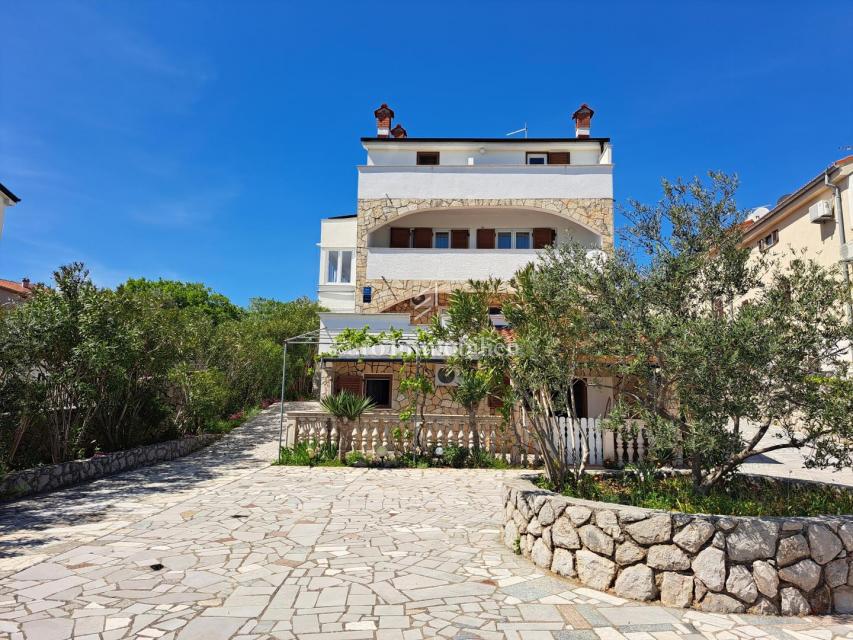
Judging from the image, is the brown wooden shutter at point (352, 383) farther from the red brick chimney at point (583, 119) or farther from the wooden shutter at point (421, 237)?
the red brick chimney at point (583, 119)

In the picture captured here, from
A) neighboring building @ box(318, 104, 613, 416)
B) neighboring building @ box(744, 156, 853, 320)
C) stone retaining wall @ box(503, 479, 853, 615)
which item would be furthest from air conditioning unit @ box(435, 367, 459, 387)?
stone retaining wall @ box(503, 479, 853, 615)

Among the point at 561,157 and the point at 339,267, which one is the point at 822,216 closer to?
the point at 561,157

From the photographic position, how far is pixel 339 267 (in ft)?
78.2

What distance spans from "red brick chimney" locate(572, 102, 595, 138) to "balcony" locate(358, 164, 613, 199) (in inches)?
172

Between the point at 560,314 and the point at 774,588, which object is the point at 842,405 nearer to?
the point at 774,588

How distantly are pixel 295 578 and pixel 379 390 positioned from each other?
1395 centimetres

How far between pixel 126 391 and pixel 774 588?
1451 centimetres

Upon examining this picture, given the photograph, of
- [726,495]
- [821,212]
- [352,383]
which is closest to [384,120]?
[352,383]

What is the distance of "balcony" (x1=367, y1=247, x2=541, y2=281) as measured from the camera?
19969 millimetres

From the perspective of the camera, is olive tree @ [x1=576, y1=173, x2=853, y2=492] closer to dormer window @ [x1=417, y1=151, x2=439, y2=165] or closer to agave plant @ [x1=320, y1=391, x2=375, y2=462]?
agave plant @ [x1=320, y1=391, x2=375, y2=462]

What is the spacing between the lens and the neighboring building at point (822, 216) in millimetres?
17344

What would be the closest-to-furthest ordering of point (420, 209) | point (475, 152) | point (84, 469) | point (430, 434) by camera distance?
point (84, 469), point (430, 434), point (420, 209), point (475, 152)

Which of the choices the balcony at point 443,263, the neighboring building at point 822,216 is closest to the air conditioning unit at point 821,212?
the neighboring building at point 822,216

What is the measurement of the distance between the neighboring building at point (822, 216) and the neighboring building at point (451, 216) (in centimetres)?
685
